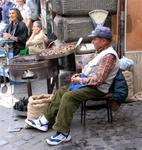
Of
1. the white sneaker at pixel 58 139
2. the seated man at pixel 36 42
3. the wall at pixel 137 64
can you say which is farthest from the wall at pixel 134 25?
the white sneaker at pixel 58 139

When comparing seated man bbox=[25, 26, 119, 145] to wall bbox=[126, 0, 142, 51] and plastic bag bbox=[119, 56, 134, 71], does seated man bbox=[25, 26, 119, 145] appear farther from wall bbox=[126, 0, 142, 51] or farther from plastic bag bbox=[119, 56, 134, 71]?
wall bbox=[126, 0, 142, 51]

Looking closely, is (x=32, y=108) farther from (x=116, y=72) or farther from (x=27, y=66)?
(x=116, y=72)

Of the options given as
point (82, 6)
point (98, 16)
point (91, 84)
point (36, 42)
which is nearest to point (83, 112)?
point (91, 84)

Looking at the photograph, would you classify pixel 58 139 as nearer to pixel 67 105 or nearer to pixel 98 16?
pixel 67 105

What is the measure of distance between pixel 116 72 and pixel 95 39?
519mm

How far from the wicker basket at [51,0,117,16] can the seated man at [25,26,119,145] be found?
144 centimetres

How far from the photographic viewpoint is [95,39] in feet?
17.9

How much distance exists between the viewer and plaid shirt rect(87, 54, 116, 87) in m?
5.28

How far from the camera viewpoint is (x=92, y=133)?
5.60 metres

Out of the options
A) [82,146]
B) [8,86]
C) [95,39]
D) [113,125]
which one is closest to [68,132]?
[82,146]

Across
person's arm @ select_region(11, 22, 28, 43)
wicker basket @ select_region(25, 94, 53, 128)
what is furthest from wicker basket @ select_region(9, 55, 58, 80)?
person's arm @ select_region(11, 22, 28, 43)

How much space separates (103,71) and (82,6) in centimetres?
185

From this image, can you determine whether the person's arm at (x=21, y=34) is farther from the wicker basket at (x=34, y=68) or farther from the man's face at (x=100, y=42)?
the man's face at (x=100, y=42)

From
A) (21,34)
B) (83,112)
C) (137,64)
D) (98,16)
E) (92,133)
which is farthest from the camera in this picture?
(21,34)
